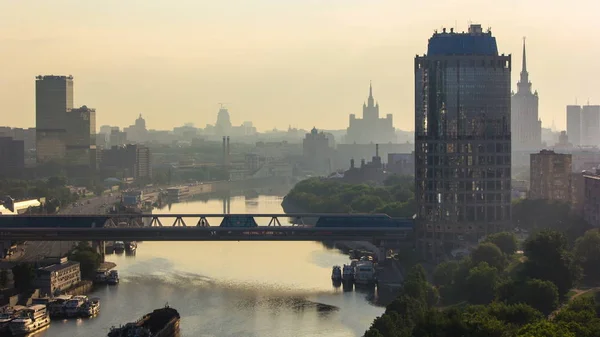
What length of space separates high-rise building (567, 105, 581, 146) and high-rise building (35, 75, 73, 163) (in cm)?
8132

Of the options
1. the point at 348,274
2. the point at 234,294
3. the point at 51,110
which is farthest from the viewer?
the point at 51,110

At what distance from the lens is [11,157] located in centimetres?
12006

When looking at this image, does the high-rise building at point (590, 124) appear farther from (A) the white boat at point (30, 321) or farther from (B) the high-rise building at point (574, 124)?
(A) the white boat at point (30, 321)

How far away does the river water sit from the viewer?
37.1m

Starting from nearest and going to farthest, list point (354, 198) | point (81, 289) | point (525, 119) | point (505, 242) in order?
1. point (81, 289)
2. point (505, 242)
3. point (354, 198)
4. point (525, 119)

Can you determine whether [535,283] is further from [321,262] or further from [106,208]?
[106,208]

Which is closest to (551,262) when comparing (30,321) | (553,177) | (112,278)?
(30,321)

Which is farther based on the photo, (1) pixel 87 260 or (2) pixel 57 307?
(1) pixel 87 260

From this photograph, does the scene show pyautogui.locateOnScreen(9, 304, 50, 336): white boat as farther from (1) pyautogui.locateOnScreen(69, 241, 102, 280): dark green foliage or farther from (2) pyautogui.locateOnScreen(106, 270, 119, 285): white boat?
(1) pyautogui.locateOnScreen(69, 241, 102, 280): dark green foliage

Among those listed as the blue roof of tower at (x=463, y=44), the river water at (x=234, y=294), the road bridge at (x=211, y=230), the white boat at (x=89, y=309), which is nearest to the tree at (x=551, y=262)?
the river water at (x=234, y=294)

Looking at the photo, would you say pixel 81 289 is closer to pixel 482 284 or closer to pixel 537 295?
pixel 482 284

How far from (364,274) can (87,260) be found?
11086 millimetres

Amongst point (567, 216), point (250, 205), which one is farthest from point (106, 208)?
point (567, 216)

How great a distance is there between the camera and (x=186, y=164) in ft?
525
